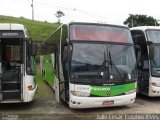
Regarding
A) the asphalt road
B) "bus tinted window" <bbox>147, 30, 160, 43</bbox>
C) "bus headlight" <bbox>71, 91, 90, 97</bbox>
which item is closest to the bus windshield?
"bus headlight" <bbox>71, 91, 90, 97</bbox>

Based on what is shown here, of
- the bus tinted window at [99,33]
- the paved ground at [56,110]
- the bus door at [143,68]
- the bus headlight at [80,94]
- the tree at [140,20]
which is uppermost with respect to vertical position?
the tree at [140,20]

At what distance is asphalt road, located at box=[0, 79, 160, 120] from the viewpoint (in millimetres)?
10711

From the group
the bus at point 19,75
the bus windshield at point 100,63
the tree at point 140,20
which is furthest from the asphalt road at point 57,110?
the tree at point 140,20

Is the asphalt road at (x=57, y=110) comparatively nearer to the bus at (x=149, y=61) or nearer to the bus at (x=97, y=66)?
the bus at (x=97, y=66)

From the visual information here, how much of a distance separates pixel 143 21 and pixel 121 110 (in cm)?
6280

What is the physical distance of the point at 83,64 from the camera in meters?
10.8

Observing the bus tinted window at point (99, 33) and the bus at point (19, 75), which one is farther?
the bus tinted window at point (99, 33)

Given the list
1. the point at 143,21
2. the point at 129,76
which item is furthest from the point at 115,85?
the point at 143,21

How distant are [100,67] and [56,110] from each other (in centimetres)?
230

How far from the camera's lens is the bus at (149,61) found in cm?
1307

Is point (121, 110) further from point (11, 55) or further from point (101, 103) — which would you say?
point (11, 55)

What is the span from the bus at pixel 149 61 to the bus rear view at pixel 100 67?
1878 millimetres

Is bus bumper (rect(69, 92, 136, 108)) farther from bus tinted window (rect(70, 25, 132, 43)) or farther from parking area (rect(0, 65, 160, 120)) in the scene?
bus tinted window (rect(70, 25, 132, 43))

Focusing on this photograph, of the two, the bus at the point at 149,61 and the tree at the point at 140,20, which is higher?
the tree at the point at 140,20
